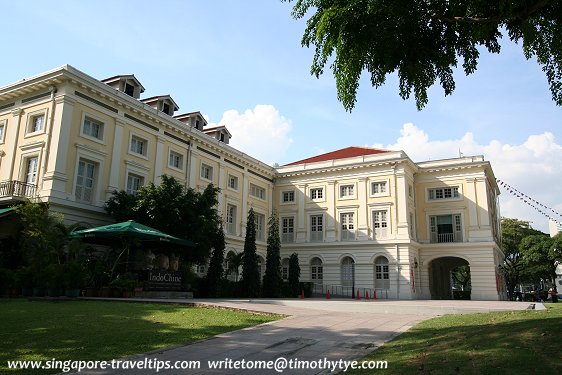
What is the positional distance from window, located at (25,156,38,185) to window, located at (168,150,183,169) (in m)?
8.25

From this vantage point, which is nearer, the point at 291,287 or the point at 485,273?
the point at 291,287

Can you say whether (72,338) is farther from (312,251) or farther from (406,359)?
(312,251)

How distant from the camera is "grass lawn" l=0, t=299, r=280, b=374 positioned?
22.3ft

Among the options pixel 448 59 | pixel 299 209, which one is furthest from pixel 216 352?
pixel 299 209

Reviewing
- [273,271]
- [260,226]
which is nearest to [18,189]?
[273,271]

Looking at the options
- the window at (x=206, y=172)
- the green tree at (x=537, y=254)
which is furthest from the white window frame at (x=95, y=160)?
the green tree at (x=537, y=254)

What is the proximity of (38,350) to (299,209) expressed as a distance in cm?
3299

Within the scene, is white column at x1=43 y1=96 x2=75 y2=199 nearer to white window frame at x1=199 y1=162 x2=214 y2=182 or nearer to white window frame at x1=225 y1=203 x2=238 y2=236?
white window frame at x1=199 y1=162 x2=214 y2=182

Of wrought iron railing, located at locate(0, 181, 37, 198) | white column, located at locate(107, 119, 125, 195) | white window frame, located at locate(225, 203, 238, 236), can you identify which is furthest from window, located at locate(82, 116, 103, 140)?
white window frame, located at locate(225, 203, 238, 236)

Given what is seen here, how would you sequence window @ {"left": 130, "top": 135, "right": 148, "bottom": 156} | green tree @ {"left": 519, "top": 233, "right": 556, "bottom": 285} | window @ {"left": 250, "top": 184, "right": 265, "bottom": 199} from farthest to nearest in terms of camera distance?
green tree @ {"left": 519, "top": 233, "right": 556, "bottom": 285} < window @ {"left": 250, "top": 184, "right": 265, "bottom": 199} < window @ {"left": 130, "top": 135, "right": 148, "bottom": 156}

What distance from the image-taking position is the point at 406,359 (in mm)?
6375

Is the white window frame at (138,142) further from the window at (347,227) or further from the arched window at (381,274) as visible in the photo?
the arched window at (381,274)

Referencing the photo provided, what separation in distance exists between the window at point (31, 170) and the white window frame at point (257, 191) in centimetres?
1766

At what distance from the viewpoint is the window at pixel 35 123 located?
2375cm
